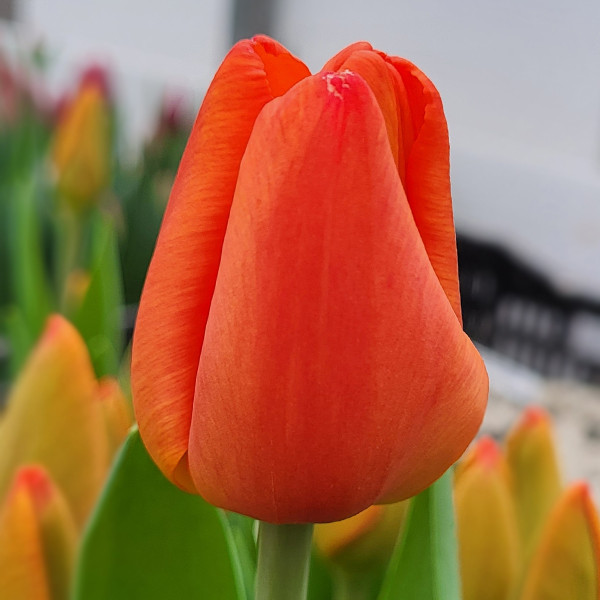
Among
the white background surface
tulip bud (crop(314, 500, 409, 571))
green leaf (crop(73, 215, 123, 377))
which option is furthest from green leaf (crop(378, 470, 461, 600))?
the white background surface

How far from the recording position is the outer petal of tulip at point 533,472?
0.61 feet

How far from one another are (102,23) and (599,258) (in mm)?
923

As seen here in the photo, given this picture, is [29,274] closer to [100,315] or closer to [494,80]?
[100,315]

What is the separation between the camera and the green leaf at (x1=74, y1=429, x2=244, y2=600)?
136 mm

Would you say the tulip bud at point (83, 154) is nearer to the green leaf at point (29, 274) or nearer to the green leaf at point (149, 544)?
the green leaf at point (29, 274)

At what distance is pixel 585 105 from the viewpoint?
1.14 metres

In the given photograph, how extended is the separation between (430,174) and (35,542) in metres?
0.09

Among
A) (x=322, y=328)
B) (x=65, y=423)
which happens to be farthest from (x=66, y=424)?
(x=322, y=328)

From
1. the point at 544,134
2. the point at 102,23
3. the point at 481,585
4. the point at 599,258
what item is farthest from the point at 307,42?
the point at 481,585

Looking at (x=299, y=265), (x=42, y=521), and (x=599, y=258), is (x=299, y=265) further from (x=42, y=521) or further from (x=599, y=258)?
(x=599, y=258)

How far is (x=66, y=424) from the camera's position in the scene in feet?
0.58

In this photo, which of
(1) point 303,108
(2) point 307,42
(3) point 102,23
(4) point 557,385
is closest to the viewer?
(1) point 303,108

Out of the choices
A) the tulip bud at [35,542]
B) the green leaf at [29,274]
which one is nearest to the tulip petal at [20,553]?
the tulip bud at [35,542]

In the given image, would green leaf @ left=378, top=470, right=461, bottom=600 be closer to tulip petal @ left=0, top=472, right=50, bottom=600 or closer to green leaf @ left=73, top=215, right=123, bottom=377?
tulip petal @ left=0, top=472, right=50, bottom=600
